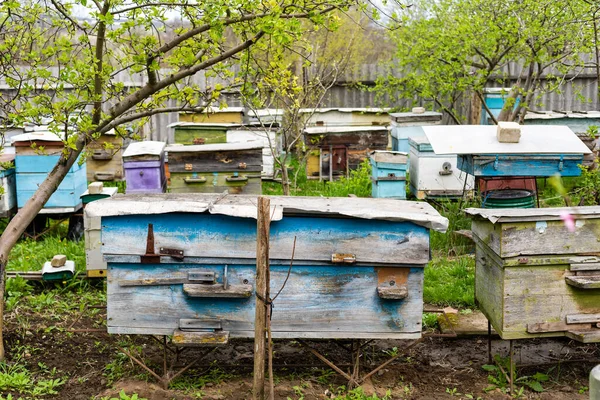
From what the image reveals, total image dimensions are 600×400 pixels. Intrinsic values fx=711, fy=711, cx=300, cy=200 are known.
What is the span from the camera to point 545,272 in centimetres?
483

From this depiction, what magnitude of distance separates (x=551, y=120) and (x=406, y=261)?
7.41 m

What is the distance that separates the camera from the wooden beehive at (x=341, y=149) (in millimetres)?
11148

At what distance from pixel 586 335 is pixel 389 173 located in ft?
15.6

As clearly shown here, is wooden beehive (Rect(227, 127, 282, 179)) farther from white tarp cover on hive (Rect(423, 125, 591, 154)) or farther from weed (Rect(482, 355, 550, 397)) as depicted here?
weed (Rect(482, 355, 550, 397))

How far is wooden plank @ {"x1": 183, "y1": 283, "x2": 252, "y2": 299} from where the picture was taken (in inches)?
183

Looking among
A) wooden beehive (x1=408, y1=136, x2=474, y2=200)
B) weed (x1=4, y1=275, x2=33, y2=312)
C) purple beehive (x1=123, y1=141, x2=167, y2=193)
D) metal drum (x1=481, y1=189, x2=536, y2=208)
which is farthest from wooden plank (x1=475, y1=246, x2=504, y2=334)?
purple beehive (x1=123, y1=141, x2=167, y2=193)

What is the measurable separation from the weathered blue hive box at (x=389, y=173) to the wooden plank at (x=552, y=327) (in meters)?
4.52

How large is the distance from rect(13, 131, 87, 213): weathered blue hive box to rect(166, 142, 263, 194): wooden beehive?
1.16m

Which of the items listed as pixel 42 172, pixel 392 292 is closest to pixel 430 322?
pixel 392 292

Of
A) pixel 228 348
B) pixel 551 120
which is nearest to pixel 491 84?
pixel 551 120

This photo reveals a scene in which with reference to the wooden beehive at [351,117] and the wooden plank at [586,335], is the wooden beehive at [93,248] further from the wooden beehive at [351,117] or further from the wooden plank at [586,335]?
the wooden beehive at [351,117]

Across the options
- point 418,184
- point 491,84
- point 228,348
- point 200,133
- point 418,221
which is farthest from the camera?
point 491,84

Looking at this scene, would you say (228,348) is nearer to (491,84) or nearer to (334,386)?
(334,386)

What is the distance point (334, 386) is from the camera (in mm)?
5203
